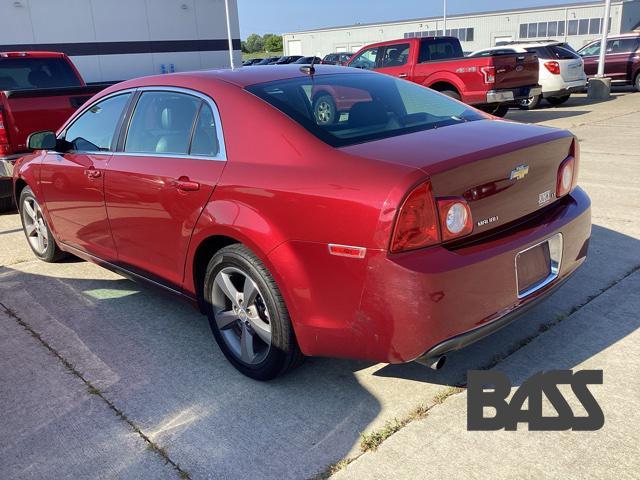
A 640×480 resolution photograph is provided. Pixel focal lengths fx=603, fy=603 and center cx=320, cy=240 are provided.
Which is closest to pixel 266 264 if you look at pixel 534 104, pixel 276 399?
pixel 276 399

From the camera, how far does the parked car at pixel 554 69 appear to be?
1494cm

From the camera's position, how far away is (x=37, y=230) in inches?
216

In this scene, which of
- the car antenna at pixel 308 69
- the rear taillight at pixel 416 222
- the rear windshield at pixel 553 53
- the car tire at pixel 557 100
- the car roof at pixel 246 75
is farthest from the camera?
the car tire at pixel 557 100

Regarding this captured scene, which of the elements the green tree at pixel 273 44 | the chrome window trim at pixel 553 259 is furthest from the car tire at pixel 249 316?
the green tree at pixel 273 44

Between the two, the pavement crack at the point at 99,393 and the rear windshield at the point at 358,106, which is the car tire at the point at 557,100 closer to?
the rear windshield at the point at 358,106

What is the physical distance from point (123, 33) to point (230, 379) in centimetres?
2589

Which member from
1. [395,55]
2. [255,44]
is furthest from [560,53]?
[255,44]

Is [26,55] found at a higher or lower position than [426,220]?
higher

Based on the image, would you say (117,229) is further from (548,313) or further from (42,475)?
(548,313)

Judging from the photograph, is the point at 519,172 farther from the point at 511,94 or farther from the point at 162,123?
the point at 511,94

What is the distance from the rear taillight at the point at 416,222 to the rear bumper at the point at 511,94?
10125mm

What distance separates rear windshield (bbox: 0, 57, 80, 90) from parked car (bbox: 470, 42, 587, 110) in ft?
31.1

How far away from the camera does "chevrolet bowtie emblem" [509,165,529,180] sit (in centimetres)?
284

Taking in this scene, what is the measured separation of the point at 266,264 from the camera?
2.93 meters
